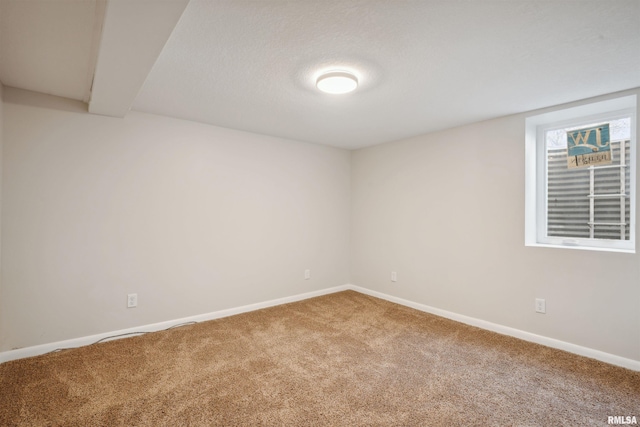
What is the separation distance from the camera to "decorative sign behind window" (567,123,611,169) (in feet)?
8.44

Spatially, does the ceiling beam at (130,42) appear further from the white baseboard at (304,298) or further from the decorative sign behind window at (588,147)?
the decorative sign behind window at (588,147)

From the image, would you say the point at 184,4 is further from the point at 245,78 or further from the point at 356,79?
the point at 356,79

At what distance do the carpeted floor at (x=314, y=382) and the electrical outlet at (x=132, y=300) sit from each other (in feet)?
1.02

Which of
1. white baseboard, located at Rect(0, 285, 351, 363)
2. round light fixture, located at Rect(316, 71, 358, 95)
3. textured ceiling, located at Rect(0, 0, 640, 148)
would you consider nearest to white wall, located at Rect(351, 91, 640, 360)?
textured ceiling, located at Rect(0, 0, 640, 148)

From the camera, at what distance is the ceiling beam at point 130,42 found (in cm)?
126

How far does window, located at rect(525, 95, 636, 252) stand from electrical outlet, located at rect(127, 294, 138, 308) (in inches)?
150

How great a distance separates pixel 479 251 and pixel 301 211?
2.21 meters

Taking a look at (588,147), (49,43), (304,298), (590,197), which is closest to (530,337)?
(590,197)

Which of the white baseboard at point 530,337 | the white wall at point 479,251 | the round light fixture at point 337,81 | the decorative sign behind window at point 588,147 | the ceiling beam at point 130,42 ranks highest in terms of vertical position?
the round light fixture at point 337,81

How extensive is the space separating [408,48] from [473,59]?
0.46 metres

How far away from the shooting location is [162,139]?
2.98 metres

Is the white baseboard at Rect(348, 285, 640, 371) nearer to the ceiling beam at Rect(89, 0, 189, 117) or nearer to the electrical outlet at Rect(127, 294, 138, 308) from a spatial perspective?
the electrical outlet at Rect(127, 294, 138, 308)

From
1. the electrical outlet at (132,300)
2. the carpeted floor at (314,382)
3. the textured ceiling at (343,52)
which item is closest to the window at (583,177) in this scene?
the textured ceiling at (343,52)

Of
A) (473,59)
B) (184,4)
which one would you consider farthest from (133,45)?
(473,59)
